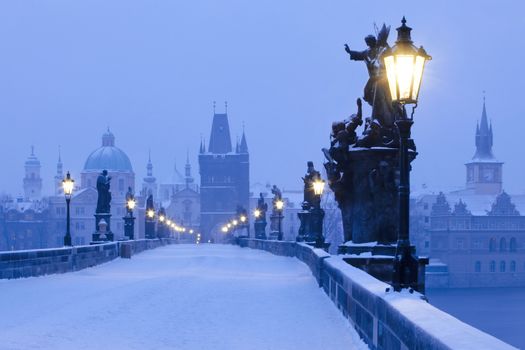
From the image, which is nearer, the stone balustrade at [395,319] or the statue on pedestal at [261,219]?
the stone balustrade at [395,319]

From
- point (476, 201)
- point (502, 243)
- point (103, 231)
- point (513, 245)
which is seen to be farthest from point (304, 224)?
point (476, 201)

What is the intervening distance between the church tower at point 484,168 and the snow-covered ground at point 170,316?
14671 cm

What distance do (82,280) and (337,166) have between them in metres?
9.48

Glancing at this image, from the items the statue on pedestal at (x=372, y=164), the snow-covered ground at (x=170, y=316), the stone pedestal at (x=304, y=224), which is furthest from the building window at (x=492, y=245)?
the statue on pedestal at (x=372, y=164)

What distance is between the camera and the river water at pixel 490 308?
2889 inches

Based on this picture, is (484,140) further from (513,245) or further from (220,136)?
(220,136)

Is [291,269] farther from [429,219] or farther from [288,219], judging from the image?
[288,219]

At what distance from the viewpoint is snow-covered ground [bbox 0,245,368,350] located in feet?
36.0

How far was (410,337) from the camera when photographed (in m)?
6.27

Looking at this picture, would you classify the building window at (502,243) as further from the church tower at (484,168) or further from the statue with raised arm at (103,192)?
the statue with raised arm at (103,192)

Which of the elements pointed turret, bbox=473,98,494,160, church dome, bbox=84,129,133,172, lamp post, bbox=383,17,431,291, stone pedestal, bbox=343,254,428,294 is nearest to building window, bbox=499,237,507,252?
pointed turret, bbox=473,98,494,160

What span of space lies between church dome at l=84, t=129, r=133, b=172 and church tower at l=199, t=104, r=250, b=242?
50.5 ft

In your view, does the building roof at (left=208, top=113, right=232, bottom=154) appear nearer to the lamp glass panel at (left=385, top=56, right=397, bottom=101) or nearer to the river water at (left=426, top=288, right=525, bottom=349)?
the river water at (left=426, top=288, right=525, bottom=349)

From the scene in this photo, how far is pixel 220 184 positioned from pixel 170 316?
535 feet
